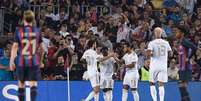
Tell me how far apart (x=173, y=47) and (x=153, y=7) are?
4406 millimetres

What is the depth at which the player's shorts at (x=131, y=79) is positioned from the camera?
22297mm

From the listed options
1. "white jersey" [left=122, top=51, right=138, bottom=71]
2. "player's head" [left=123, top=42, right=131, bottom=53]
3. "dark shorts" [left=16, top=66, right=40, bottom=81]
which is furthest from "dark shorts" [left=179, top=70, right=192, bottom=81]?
"dark shorts" [left=16, top=66, right=40, bottom=81]

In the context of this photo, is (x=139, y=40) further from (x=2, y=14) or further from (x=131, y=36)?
(x=2, y=14)

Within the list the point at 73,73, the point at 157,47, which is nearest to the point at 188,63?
the point at 157,47

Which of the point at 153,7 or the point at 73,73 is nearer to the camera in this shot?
the point at 73,73

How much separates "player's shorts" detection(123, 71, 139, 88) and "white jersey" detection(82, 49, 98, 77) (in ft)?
3.24

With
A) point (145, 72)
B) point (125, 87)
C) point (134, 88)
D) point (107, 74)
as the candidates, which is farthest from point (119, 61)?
point (145, 72)

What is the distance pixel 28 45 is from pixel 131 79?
5944 millimetres

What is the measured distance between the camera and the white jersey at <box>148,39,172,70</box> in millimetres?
20734

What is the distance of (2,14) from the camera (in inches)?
1074

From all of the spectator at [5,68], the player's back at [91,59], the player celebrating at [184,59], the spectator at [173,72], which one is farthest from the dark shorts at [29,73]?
the spectator at [173,72]

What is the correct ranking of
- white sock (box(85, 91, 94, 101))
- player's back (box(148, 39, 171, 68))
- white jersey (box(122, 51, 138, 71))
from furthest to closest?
white sock (box(85, 91, 94, 101)), white jersey (box(122, 51, 138, 71)), player's back (box(148, 39, 171, 68))

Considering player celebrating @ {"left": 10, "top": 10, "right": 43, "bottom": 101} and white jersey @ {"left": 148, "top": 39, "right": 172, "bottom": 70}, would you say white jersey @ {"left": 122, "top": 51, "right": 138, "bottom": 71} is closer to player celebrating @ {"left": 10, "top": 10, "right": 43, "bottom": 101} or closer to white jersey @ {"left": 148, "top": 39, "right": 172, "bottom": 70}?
white jersey @ {"left": 148, "top": 39, "right": 172, "bottom": 70}

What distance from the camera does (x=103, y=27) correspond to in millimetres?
26469
